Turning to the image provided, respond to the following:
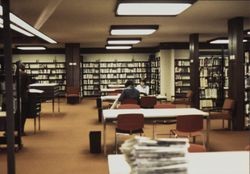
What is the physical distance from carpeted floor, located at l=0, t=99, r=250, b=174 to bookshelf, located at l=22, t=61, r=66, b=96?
366 inches

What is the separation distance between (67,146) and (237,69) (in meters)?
4.68

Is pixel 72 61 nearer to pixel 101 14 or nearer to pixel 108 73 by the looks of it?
pixel 108 73

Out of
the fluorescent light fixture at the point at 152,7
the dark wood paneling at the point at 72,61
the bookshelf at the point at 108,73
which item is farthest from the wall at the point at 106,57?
the fluorescent light fixture at the point at 152,7

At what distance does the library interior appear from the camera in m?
3.31

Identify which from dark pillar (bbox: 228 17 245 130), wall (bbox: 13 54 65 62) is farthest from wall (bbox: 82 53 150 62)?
dark pillar (bbox: 228 17 245 130)

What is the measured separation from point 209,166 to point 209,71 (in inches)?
445

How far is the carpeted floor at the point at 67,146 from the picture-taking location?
6.11m

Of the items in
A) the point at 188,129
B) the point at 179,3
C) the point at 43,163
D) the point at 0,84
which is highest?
the point at 179,3

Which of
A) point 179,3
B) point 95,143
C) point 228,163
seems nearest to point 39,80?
point 95,143

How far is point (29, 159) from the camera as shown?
6.71 metres

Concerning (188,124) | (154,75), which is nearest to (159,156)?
(188,124)

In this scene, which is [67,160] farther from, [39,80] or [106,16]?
[39,80]

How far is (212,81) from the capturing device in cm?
1388

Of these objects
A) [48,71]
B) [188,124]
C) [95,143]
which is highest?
[48,71]
